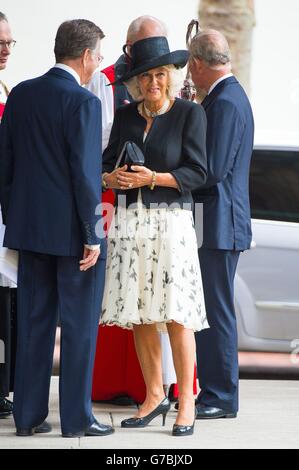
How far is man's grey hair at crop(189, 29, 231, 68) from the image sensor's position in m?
6.29

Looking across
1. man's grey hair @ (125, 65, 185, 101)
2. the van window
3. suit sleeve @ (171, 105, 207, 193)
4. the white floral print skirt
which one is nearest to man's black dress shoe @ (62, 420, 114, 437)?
the white floral print skirt

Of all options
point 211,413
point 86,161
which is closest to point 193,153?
point 86,161

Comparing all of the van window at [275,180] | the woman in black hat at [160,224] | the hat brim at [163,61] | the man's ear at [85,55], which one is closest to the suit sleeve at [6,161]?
the man's ear at [85,55]

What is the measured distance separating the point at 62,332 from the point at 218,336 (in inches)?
40.7

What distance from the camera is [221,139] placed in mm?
6191

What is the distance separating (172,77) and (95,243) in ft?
2.96

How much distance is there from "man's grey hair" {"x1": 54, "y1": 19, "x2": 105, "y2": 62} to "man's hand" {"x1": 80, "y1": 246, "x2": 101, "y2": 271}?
2.79 feet

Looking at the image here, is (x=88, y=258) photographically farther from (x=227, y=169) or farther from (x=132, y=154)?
(x=227, y=169)

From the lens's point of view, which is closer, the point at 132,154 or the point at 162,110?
the point at 132,154

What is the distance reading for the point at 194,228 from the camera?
20.3 ft

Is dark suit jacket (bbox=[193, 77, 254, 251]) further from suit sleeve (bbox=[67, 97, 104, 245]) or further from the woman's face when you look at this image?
suit sleeve (bbox=[67, 97, 104, 245])
